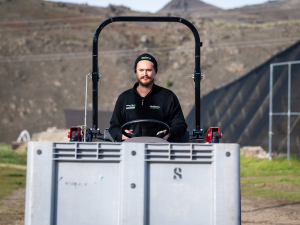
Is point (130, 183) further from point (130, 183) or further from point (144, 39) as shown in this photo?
point (144, 39)

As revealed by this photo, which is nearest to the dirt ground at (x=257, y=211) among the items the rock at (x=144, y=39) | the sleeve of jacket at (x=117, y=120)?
the sleeve of jacket at (x=117, y=120)

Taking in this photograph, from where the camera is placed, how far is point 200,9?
10681cm

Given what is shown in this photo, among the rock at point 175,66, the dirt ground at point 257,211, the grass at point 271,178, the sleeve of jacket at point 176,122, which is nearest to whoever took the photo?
the sleeve of jacket at point 176,122

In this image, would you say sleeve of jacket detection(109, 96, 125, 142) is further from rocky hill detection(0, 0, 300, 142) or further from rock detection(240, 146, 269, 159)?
rocky hill detection(0, 0, 300, 142)

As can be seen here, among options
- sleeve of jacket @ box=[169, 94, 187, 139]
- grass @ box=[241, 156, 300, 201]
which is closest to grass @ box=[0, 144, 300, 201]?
grass @ box=[241, 156, 300, 201]

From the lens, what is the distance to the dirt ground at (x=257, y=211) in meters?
8.35

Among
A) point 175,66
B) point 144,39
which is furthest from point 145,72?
point 144,39

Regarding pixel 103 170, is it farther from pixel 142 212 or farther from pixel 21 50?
pixel 21 50

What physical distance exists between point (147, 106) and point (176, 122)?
0.38 m

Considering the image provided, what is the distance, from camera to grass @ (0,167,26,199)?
1272cm

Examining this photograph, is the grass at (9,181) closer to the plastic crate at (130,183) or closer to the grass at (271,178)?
the grass at (271,178)

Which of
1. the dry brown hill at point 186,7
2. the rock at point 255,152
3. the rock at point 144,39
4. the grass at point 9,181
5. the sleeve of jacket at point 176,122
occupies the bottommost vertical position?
the grass at point 9,181

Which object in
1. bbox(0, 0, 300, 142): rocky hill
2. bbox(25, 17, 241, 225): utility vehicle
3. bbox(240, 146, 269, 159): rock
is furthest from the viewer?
bbox(0, 0, 300, 142): rocky hill

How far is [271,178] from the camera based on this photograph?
14430 millimetres
